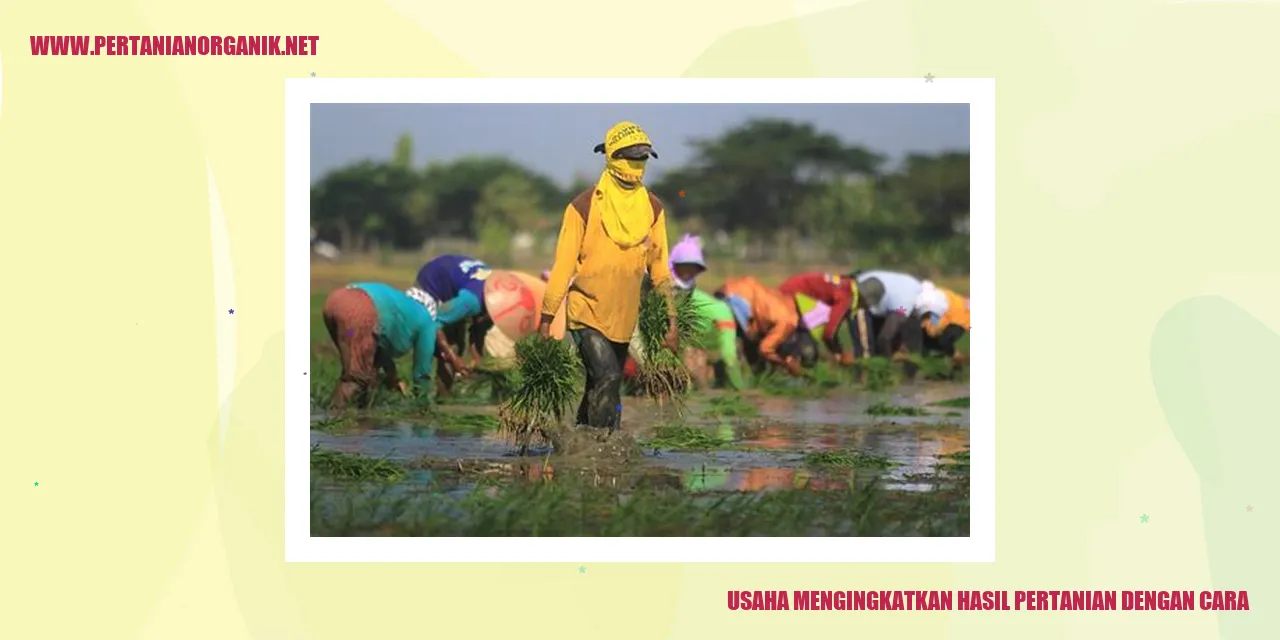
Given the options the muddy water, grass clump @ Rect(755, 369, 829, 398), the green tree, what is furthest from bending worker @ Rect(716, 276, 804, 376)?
the green tree

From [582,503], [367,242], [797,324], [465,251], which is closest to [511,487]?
[582,503]

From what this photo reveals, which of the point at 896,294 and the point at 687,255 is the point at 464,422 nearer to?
the point at 687,255

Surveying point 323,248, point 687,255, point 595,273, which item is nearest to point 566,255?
point 595,273

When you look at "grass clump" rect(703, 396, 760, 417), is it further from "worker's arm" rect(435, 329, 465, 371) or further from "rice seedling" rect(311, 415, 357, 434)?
"rice seedling" rect(311, 415, 357, 434)

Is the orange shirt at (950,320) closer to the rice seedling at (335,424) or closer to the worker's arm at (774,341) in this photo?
the worker's arm at (774,341)

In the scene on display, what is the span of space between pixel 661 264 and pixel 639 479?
1362 mm

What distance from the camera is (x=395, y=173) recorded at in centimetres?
2486

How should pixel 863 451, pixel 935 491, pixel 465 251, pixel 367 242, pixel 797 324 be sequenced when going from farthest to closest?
pixel 465 251 < pixel 367 242 < pixel 797 324 < pixel 863 451 < pixel 935 491

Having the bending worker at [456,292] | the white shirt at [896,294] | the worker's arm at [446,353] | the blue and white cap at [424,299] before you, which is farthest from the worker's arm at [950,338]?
the blue and white cap at [424,299]

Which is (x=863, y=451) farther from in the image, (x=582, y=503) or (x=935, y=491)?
(x=582, y=503)

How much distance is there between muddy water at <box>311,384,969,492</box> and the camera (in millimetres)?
11453

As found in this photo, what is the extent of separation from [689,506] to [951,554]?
1513 mm

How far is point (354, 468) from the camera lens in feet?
37.6

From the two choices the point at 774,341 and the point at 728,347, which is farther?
the point at 774,341
